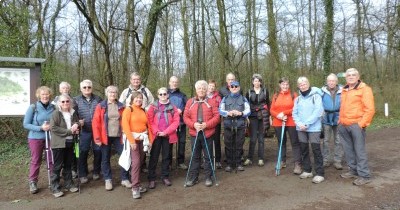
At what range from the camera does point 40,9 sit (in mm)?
17266

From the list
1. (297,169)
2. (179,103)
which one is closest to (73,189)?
(179,103)

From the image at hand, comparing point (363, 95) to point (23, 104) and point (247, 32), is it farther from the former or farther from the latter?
point (247, 32)

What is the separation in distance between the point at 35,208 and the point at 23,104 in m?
3.21

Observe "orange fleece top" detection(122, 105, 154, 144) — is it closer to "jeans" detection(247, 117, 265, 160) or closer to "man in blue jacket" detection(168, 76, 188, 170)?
"man in blue jacket" detection(168, 76, 188, 170)

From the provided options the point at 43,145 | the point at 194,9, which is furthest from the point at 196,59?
the point at 43,145

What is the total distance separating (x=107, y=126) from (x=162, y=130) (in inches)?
37.0

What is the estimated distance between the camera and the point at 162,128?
237 inches

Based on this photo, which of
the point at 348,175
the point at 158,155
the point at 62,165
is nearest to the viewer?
the point at 62,165

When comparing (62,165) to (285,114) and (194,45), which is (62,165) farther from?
(194,45)

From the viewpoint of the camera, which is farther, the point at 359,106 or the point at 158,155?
the point at 158,155

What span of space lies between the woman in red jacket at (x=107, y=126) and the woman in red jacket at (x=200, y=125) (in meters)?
1.16

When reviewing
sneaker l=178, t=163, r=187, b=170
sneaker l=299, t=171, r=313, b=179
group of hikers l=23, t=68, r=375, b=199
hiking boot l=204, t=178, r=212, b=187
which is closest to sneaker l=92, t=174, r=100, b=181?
group of hikers l=23, t=68, r=375, b=199

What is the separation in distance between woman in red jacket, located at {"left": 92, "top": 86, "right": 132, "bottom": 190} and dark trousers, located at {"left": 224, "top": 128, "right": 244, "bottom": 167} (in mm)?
2015

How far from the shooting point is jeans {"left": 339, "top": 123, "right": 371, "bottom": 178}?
5.90m
